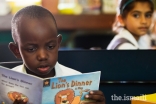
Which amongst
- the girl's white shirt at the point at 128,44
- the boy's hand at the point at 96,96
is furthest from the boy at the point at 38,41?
the girl's white shirt at the point at 128,44

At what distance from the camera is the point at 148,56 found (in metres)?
1.27

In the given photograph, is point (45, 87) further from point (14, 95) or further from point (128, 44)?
point (128, 44)

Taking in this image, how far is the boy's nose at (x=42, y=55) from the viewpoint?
1.00 meters

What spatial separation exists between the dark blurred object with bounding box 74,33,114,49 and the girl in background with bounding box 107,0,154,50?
1343 mm

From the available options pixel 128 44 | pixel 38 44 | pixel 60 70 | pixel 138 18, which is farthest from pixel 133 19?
pixel 38 44

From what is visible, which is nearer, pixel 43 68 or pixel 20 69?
pixel 43 68

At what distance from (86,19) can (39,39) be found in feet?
5.64

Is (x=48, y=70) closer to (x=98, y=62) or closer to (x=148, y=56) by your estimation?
(x=98, y=62)

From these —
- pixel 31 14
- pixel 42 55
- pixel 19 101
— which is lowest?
pixel 19 101

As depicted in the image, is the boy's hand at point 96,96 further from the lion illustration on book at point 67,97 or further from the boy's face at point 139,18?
the boy's face at point 139,18

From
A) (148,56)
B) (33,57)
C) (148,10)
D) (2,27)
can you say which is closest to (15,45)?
(33,57)

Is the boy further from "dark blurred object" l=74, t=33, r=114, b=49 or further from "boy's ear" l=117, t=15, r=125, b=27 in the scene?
"dark blurred object" l=74, t=33, r=114, b=49

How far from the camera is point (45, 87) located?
90cm

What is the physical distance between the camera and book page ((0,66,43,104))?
909 mm
